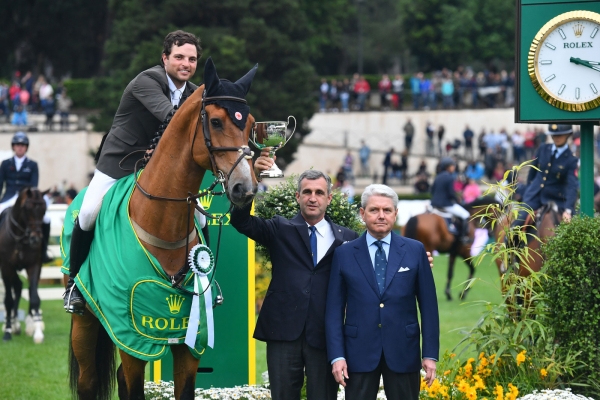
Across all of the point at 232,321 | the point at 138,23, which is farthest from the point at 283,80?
the point at 232,321

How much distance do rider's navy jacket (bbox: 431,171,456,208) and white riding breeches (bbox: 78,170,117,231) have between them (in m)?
11.6

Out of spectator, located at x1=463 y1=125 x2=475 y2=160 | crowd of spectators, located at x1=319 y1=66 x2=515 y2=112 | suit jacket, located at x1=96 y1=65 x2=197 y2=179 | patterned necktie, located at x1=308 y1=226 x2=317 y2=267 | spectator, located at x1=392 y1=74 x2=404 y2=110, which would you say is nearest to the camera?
patterned necktie, located at x1=308 y1=226 x2=317 y2=267

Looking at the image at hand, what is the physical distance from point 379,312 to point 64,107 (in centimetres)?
3753

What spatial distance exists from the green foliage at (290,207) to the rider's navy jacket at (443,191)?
32.9 ft

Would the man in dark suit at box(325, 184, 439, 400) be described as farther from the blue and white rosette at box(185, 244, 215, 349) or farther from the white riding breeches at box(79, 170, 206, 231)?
the white riding breeches at box(79, 170, 206, 231)

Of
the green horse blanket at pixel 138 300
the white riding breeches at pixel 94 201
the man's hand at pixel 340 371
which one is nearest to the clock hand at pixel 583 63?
the white riding breeches at pixel 94 201

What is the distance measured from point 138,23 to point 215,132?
102ft

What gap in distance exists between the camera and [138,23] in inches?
1400

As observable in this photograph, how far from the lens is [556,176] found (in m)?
10.8

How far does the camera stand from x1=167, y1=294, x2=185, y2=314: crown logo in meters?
6.05

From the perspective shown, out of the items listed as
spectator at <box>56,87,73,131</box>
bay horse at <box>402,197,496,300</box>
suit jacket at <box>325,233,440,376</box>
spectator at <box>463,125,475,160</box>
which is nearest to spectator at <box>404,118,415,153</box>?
spectator at <box>463,125,475,160</box>

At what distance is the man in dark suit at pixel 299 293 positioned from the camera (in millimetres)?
6113

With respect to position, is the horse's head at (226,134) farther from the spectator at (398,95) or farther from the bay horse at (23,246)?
the spectator at (398,95)

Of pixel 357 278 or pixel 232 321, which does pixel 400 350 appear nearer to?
pixel 357 278
